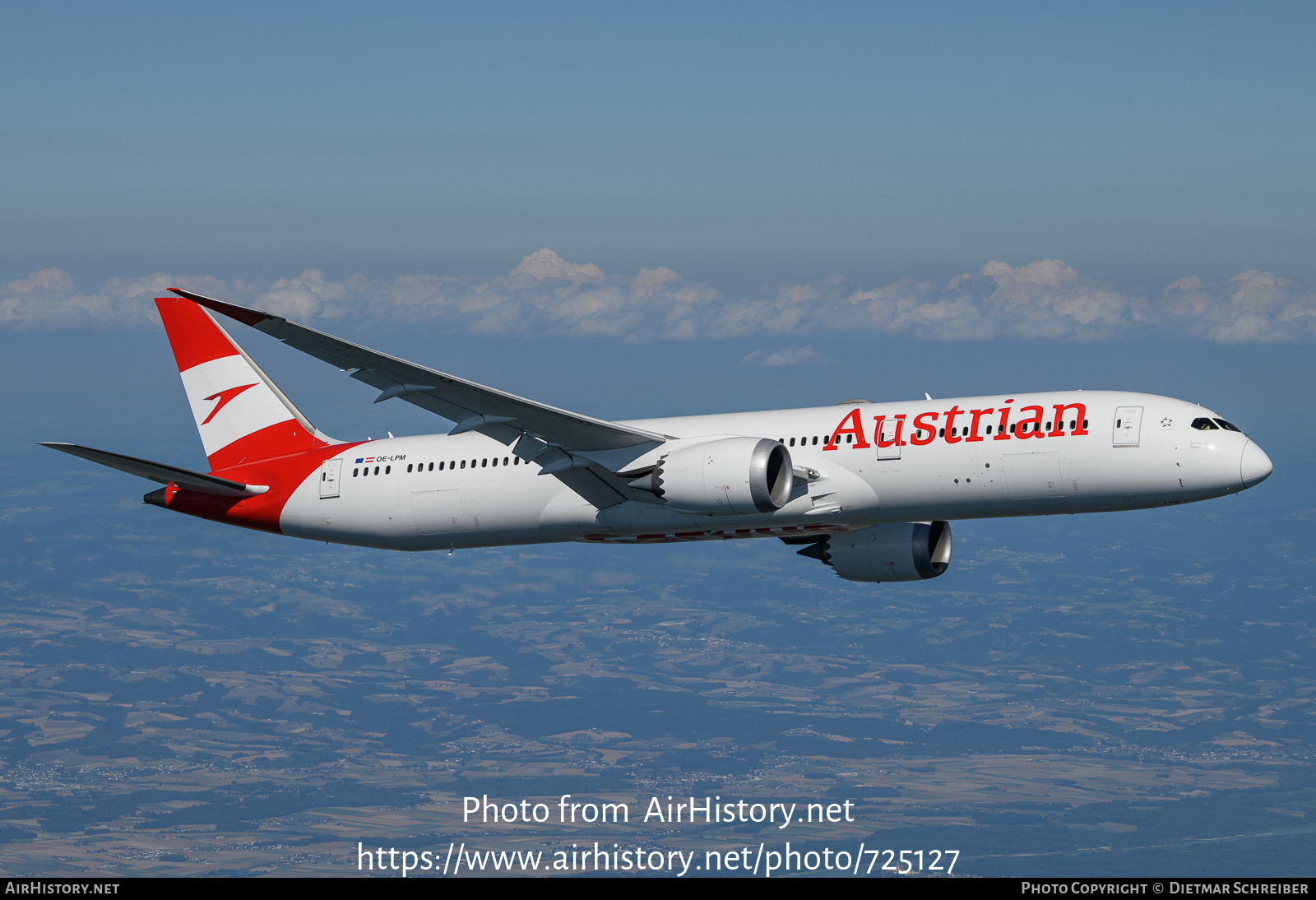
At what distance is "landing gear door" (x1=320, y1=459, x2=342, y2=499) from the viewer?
50.2 m

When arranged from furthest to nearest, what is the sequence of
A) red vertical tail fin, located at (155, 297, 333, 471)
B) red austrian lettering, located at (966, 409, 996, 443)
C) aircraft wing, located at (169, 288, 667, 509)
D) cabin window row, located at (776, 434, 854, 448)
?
red vertical tail fin, located at (155, 297, 333, 471), cabin window row, located at (776, 434, 854, 448), red austrian lettering, located at (966, 409, 996, 443), aircraft wing, located at (169, 288, 667, 509)

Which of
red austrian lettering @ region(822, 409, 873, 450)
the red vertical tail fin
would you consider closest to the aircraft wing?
red austrian lettering @ region(822, 409, 873, 450)

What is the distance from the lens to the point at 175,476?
49562mm

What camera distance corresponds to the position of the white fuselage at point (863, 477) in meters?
39.8

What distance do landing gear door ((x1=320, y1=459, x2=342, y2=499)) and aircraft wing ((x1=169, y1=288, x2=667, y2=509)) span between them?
9232mm

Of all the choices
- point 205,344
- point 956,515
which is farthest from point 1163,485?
point 205,344

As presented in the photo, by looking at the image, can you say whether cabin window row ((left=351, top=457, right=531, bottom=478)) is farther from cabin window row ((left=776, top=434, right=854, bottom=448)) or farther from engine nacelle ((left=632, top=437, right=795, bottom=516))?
cabin window row ((left=776, top=434, right=854, bottom=448))

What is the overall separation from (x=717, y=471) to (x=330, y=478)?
17575mm

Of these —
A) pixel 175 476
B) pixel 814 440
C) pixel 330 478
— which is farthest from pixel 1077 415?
pixel 175 476

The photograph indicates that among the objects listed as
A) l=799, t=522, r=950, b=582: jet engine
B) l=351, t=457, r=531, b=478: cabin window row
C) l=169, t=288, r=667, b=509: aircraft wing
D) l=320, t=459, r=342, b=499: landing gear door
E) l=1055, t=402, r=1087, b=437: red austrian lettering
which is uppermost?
l=1055, t=402, r=1087, b=437: red austrian lettering

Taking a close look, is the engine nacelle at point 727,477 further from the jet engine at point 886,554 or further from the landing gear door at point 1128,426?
the landing gear door at point 1128,426

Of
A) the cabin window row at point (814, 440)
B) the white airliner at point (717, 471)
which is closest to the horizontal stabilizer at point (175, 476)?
the white airliner at point (717, 471)
